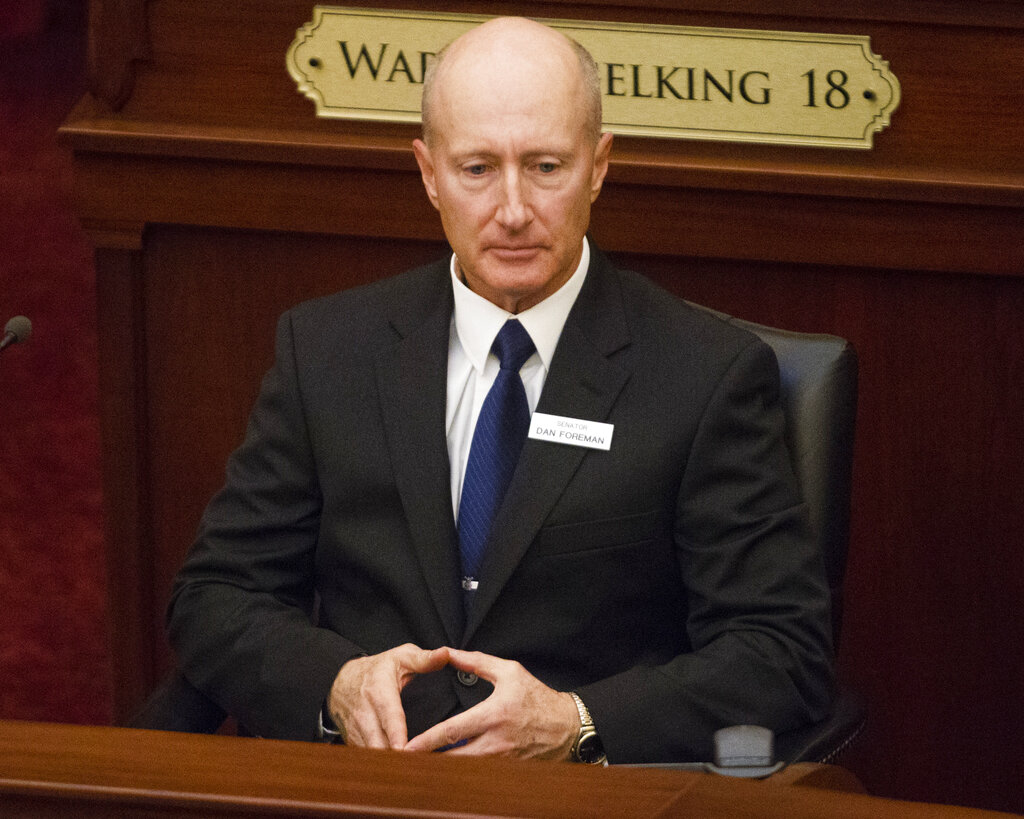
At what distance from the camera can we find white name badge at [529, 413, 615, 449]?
6.38ft

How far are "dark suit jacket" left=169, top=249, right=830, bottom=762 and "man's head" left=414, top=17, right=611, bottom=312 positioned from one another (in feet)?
0.41

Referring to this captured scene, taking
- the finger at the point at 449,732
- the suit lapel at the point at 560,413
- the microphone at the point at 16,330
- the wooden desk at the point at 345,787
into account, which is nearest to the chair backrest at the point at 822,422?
the suit lapel at the point at 560,413

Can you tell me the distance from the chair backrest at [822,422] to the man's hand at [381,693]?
544 mm

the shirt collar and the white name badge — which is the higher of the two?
the shirt collar

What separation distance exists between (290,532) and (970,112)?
4.22ft

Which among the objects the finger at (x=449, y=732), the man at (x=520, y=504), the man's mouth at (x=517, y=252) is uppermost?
the man's mouth at (x=517, y=252)

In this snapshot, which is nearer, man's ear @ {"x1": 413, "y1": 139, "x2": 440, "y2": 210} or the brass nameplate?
man's ear @ {"x1": 413, "y1": 139, "x2": 440, "y2": 210}

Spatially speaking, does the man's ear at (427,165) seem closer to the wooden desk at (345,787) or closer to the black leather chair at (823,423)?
the black leather chair at (823,423)

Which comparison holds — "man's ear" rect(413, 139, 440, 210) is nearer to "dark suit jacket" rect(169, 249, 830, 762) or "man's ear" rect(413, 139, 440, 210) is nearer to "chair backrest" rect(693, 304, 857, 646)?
"dark suit jacket" rect(169, 249, 830, 762)

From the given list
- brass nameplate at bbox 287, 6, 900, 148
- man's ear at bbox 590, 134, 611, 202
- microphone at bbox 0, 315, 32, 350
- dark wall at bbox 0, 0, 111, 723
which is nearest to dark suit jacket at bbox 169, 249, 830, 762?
man's ear at bbox 590, 134, 611, 202

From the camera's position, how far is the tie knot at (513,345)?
6.52ft

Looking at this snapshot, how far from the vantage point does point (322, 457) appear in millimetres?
2018

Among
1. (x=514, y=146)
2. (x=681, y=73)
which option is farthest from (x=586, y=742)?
(x=681, y=73)

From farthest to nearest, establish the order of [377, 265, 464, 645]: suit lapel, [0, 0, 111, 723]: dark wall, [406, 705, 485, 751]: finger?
[0, 0, 111, 723]: dark wall
[377, 265, 464, 645]: suit lapel
[406, 705, 485, 751]: finger
